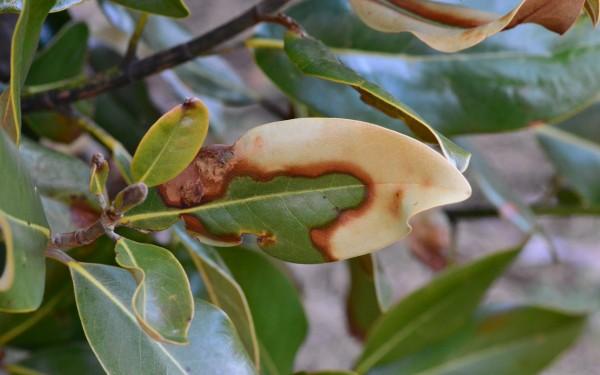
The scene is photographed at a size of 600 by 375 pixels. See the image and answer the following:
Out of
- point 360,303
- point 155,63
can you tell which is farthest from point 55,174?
point 360,303

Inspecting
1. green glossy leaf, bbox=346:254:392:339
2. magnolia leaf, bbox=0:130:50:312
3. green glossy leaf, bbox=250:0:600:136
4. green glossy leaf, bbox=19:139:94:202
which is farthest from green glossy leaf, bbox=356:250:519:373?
magnolia leaf, bbox=0:130:50:312

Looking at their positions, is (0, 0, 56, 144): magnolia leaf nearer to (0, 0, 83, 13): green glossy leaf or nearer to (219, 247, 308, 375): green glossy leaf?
(0, 0, 83, 13): green glossy leaf

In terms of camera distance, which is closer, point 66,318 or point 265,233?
point 265,233

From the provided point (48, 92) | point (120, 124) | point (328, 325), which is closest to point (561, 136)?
point (120, 124)

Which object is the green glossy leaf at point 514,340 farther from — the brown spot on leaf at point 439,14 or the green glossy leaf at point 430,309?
the brown spot on leaf at point 439,14

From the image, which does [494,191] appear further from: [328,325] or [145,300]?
[328,325]

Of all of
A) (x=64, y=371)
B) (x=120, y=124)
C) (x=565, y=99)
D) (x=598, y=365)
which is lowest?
(x=598, y=365)

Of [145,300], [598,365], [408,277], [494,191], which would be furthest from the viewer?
[408,277]
